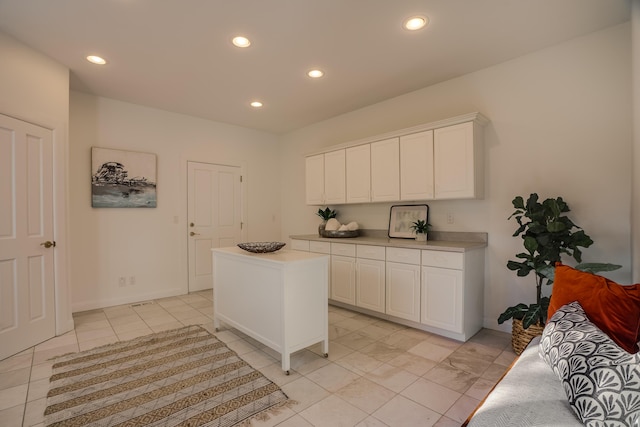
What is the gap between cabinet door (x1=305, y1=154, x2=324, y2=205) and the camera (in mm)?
4555

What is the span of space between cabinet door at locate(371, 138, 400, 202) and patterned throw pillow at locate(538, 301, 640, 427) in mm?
2407

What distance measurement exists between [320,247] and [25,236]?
3.03 meters

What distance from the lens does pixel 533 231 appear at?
98.3 inches

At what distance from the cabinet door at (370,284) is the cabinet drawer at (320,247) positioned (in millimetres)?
516

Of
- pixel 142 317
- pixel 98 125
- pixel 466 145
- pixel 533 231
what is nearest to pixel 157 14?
pixel 98 125

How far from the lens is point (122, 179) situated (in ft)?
13.5

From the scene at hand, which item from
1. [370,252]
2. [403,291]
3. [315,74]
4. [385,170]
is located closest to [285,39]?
[315,74]

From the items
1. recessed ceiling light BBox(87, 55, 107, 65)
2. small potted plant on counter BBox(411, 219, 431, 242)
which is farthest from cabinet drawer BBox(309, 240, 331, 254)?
recessed ceiling light BBox(87, 55, 107, 65)

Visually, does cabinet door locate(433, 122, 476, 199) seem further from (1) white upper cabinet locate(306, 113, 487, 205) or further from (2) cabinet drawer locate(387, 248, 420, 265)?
(2) cabinet drawer locate(387, 248, 420, 265)

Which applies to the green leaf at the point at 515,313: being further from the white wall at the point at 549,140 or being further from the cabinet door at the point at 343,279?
the cabinet door at the point at 343,279

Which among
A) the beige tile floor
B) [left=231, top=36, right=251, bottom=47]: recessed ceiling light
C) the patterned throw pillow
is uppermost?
[left=231, top=36, right=251, bottom=47]: recessed ceiling light

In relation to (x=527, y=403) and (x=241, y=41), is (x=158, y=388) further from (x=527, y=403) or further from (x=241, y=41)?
(x=241, y=41)

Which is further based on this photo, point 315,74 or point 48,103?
point 315,74

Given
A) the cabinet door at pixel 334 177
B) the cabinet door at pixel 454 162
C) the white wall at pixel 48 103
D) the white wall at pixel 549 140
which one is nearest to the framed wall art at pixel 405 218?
the white wall at pixel 549 140
